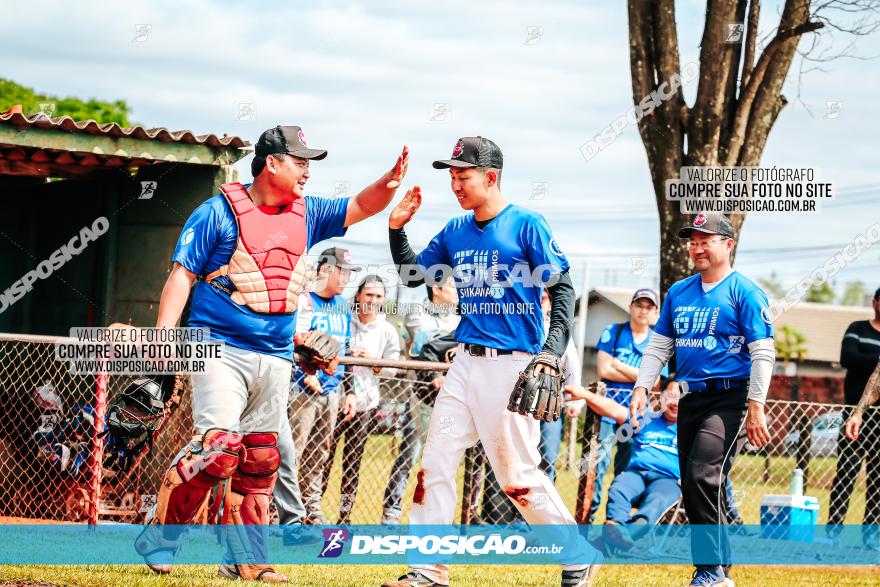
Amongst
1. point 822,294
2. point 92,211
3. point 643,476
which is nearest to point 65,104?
point 92,211

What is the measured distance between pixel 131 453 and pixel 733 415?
3444 mm

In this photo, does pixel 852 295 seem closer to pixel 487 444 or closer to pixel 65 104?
pixel 65 104

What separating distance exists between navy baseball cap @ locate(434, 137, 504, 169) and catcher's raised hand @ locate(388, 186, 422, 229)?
0.91 ft

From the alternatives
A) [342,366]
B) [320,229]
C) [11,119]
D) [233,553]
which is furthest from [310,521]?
[11,119]

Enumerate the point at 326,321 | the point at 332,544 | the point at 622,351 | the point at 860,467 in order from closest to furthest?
the point at 332,544 < the point at 326,321 < the point at 622,351 < the point at 860,467

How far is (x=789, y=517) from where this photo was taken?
29.9 ft

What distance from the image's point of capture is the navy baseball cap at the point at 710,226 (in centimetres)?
676

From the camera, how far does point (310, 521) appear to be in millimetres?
8297

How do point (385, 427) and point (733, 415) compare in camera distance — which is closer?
point (733, 415)

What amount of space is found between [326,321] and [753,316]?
135 inches

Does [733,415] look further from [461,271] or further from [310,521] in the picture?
[310,521]

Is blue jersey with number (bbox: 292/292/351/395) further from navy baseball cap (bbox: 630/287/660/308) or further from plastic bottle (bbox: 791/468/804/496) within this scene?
plastic bottle (bbox: 791/468/804/496)

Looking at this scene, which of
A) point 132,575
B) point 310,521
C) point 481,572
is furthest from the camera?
point 310,521

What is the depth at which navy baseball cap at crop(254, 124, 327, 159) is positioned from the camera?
19.5 feet
